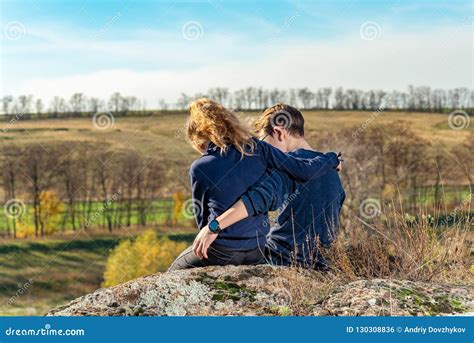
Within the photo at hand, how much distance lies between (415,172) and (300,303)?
5108 centimetres

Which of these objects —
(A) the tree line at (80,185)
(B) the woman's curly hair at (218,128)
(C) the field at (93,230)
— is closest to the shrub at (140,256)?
(C) the field at (93,230)

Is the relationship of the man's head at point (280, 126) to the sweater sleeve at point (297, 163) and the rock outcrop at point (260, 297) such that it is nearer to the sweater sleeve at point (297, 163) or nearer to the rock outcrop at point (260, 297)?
the sweater sleeve at point (297, 163)

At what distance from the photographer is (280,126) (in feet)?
18.0

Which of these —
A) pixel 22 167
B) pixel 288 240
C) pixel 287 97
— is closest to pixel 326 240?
pixel 288 240

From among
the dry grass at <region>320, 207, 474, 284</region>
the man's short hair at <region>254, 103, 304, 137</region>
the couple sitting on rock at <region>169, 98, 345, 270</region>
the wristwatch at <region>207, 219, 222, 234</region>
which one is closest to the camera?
the wristwatch at <region>207, 219, 222, 234</region>

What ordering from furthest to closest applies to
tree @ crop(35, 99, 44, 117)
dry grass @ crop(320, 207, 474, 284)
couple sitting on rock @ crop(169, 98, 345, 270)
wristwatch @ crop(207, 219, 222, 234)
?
tree @ crop(35, 99, 44, 117) < dry grass @ crop(320, 207, 474, 284) < couple sitting on rock @ crop(169, 98, 345, 270) < wristwatch @ crop(207, 219, 222, 234)

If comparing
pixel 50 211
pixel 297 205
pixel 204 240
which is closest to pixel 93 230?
pixel 50 211

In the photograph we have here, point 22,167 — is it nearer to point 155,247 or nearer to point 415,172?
point 155,247

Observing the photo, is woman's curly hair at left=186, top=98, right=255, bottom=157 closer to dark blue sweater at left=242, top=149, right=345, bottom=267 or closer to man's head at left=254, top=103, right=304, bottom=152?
man's head at left=254, top=103, right=304, bottom=152

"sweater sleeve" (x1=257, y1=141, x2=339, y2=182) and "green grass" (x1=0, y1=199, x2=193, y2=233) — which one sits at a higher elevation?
"sweater sleeve" (x1=257, y1=141, x2=339, y2=182)

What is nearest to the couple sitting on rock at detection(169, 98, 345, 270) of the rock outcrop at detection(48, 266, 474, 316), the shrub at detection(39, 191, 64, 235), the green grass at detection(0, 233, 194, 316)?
the rock outcrop at detection(48, 266, 474, 316)

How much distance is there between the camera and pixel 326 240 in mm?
5672

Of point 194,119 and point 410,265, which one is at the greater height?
point 194,119

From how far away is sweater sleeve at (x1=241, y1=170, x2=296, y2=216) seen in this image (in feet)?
16.4
